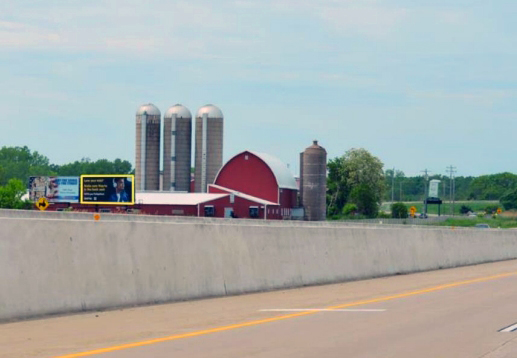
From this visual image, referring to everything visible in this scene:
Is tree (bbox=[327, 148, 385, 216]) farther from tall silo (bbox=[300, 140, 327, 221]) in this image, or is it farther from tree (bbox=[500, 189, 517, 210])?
tree (bbox=[500, 189, 517, 210])

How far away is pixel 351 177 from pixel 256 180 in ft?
125

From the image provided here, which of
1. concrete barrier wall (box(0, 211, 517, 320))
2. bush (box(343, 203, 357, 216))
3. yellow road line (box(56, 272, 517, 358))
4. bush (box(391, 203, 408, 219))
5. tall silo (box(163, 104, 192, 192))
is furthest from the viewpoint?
bush (box(343, 203, 357, 216))

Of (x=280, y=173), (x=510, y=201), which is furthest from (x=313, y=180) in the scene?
(x=510, y=201)

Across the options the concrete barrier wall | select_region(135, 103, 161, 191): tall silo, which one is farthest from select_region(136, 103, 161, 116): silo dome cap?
the concrete barrier wall

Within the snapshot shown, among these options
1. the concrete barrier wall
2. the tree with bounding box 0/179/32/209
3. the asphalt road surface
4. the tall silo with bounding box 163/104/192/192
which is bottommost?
the asphalt road surface

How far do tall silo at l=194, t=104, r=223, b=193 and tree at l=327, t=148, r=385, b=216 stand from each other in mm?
29616

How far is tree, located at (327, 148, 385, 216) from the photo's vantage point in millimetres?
139500

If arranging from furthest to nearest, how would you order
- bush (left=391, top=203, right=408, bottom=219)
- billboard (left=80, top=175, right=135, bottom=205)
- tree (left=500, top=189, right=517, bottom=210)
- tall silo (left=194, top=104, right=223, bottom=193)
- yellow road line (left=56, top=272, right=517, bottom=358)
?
tree (left=500, top=189, right=517, bottom=210)
bush (left=391, top=203, right=408, bottom=219)
tall silo (left=194, top=104, right=223, bottom=193)
billboard (left=80, top=175, right=135, bottom=205)
yellow road line (left=56, top=272, right=517, bottom=358)

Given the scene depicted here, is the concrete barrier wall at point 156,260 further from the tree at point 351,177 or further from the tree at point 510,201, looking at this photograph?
the tree at point 510,201

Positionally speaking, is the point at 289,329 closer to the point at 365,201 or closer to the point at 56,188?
the point at 56,188

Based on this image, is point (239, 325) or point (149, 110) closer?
point (239, 325)

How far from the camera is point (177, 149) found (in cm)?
10981

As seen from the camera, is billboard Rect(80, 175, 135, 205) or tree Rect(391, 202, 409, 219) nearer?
billboard Rect(80, 175, 135, 205)

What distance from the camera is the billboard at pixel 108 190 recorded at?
8812 cm
